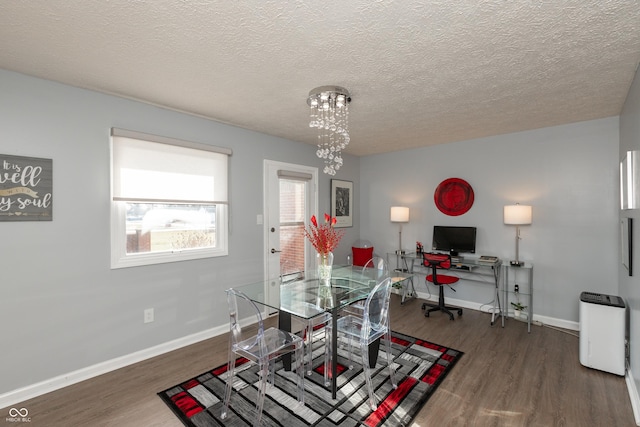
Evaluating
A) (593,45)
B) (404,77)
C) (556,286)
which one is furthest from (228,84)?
(556,286)

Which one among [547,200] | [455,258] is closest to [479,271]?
[455,258]

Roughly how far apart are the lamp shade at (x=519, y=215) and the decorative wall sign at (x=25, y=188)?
15.0 ft

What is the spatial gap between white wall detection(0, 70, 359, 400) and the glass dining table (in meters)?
0.99

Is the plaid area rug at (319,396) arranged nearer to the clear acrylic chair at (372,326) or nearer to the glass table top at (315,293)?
the clear acrylic chair at (372,326)

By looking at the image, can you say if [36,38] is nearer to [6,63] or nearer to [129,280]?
[6,63]

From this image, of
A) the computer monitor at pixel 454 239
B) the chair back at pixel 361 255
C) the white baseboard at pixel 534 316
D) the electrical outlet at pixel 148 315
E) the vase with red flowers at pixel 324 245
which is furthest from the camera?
the chair back at pixel 361 255

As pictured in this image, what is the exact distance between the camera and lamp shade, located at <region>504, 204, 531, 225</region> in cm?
360

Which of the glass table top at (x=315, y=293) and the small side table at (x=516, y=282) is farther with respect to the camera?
the small side table at (x=516, y=282)

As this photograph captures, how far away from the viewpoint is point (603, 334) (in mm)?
2619

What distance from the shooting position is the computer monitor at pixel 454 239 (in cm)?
420

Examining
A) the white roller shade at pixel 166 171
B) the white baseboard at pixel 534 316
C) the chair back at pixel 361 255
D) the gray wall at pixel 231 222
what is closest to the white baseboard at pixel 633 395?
the gray wall at pixel 231 222

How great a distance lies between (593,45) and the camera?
72.7 inches

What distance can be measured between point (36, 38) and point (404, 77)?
7.70ft

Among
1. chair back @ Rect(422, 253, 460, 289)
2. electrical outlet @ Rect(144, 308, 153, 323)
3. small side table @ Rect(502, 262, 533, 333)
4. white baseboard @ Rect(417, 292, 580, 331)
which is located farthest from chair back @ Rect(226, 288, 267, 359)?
white baseboard @ Rect(417, 292, 580, 331)
